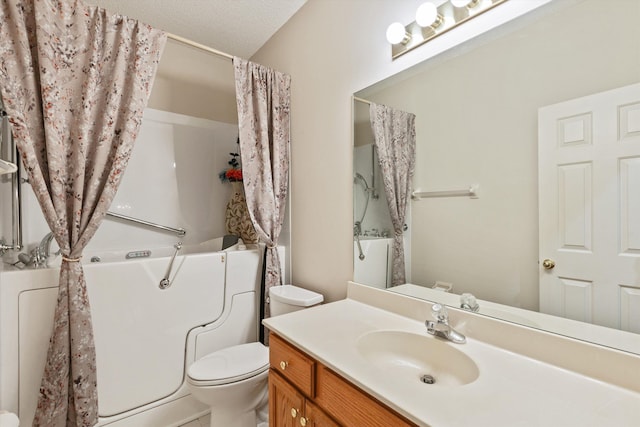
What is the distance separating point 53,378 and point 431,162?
1.92 m

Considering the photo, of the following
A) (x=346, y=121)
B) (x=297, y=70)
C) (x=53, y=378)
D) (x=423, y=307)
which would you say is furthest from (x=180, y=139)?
(x=423, y=307)

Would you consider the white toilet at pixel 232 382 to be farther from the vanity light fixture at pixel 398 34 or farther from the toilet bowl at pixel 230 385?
the vanity light fixture at pixel 398 34

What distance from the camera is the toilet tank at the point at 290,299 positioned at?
5.47 ft

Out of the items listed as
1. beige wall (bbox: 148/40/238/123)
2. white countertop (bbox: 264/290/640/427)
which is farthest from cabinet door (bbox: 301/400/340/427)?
beige wall (bbox: 148/40/238/123)

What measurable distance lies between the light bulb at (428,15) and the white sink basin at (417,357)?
1.23 m

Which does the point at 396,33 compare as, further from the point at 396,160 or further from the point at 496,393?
the point at 496,393

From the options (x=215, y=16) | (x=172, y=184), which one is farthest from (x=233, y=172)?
(x=215, y=16)

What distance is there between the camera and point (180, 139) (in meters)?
2.65

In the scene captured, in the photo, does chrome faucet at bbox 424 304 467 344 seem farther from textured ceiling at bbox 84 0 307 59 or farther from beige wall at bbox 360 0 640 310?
textured ceiling at bbox 84 0 307 59

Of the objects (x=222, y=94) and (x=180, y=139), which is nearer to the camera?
(x=180, y=139)

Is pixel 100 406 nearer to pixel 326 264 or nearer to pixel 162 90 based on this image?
pixel 326 264

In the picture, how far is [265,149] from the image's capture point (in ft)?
6.40

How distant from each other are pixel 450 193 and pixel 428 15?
729 millimetres

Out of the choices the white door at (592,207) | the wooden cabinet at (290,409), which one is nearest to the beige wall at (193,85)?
the wooden cabinet at (290,409)
